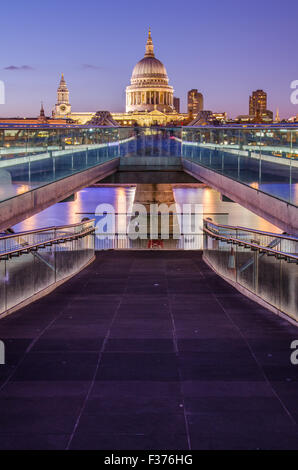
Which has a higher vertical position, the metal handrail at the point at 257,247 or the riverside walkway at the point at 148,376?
the metal handrail at the point at 257,247

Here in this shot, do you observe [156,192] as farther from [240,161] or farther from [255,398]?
[255,398]

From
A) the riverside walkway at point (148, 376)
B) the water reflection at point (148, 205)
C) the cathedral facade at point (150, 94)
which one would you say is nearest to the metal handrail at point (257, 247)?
the riverside walkway at point (148, 376)

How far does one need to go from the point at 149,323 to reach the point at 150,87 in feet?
587

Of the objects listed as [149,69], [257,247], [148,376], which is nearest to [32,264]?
[257,247]

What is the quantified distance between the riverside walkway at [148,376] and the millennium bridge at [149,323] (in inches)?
0.6

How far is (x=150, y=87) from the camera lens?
18100 centimetres

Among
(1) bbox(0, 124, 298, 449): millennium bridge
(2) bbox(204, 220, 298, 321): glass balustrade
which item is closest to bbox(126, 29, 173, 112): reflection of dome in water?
(1) bbox(0, 124, 298, 449): millennium bridge

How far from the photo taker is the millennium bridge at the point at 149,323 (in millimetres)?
4180

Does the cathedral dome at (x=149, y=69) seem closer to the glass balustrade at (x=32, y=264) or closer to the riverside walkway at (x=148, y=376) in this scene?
the glass balustrade at (x=32, y=264)

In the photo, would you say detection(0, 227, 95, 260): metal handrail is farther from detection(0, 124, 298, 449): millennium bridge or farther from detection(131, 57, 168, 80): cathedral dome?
detection(131, 57, 168, 80): cathedral dome

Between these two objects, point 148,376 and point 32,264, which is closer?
point 148,376

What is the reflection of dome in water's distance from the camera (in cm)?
18162

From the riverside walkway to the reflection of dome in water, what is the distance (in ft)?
583

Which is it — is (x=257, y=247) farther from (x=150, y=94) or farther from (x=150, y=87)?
(x=150, y=94)
